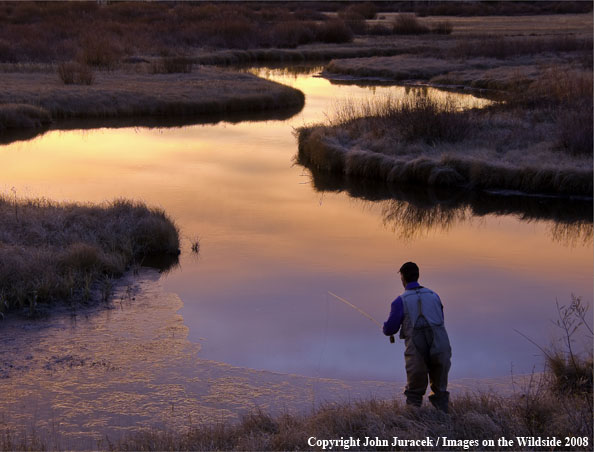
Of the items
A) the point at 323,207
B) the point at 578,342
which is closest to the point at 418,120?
the point at 323,207

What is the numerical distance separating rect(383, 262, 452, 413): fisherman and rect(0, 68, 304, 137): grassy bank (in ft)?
67.0

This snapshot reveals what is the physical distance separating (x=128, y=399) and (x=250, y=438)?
2213 mm

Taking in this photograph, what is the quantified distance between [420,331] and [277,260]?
6.30 m

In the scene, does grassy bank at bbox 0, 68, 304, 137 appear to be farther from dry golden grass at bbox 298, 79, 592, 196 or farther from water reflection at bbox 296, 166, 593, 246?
water reflection at bbox 296, 166, 593, 246

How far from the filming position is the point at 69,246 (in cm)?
1086

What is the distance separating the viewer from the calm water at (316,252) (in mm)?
8883

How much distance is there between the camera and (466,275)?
11.4m

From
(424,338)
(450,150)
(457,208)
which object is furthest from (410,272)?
(450,150)

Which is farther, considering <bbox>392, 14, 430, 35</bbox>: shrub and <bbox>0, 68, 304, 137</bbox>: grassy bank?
<bbox>392, 14, 430, 35</bbox>: shrub

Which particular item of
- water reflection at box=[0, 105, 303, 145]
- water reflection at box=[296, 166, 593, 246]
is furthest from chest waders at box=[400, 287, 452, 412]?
water reflection at box=[0, 105, 303, 145]

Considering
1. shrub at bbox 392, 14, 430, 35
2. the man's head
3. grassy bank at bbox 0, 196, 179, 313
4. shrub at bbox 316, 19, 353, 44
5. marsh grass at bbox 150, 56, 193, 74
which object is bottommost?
grassy bank at bbox 0, 196, 179, 313

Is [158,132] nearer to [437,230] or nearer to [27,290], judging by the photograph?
[437,230]

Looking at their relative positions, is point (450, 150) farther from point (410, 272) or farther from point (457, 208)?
point (410, 272)

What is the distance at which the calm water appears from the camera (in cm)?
888
